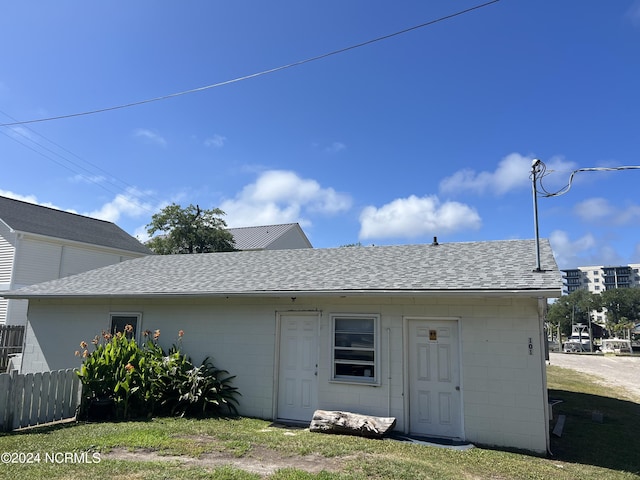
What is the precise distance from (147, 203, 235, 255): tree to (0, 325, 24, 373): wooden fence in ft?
56.4

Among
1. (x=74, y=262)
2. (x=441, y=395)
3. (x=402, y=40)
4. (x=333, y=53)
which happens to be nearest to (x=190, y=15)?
(x=333, y=53)

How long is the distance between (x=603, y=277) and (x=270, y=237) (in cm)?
18434

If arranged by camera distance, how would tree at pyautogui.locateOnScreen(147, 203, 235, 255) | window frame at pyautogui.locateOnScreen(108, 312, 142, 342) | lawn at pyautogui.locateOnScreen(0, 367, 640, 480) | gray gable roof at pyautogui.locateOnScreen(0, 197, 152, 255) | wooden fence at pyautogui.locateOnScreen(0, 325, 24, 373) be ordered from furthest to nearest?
tree at pyautogui.locateOnScreen(147, 203, 235, 255) < gray gable roof at pyautogui.locateOnScreen(0, 197, 152, 255) < wooden fence at pyautogui.locateOnScreen(0, 325, 24, 373) < window frame at pyautogui.locateOnScreen(108, 312, 142, 342) < lawn at pyautogui.locateOnScreen(0, 367, 640, 480)

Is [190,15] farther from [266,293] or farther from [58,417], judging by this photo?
[58,417]

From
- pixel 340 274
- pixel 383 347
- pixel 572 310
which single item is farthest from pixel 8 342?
pixel 572 310

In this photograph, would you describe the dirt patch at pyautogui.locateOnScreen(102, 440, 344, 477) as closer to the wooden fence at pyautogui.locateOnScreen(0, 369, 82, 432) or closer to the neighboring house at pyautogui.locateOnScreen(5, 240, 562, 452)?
the neighboring house at pyautogui.locateOnScreen(5, 240, 562, 452)

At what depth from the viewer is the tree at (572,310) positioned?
312 feet

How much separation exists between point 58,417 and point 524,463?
8379 mm

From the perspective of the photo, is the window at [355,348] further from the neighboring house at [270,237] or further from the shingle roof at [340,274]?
the neighboring house at [270,237]

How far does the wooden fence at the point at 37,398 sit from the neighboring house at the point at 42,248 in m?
13.3

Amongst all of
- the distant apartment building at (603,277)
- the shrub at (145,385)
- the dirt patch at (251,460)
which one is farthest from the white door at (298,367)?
the distant apartment building at (603,277)

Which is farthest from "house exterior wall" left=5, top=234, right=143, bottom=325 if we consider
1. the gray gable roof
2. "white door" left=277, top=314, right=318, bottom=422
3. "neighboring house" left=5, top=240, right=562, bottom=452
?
"white door" left=277, top=314, right=318, bottom=422

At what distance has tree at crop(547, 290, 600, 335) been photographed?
95.1 metres

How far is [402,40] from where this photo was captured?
31.2 feet
